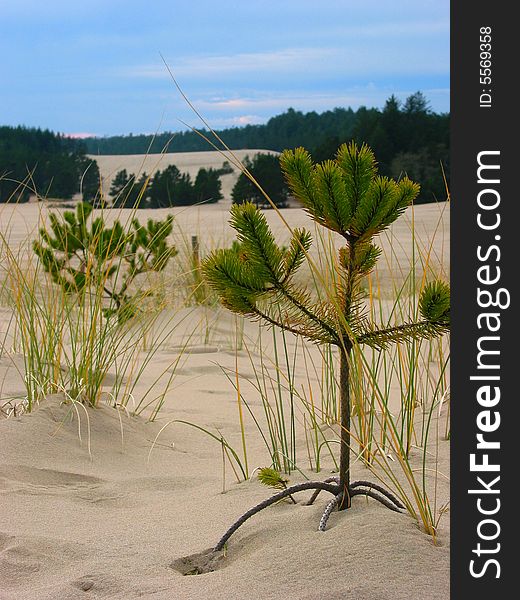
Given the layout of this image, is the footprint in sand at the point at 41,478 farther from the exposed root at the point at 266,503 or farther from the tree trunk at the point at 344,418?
Result: the tree trunk at the point at 344,418

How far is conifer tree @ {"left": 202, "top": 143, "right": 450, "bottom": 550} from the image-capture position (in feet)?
5.17

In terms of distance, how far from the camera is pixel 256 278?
164 cm

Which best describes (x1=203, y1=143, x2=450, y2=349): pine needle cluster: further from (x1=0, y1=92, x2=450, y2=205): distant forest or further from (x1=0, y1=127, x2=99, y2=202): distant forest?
(x1=0, y1=127, x2=99, y2=202): distant forest

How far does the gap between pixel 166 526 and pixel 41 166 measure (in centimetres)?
2569

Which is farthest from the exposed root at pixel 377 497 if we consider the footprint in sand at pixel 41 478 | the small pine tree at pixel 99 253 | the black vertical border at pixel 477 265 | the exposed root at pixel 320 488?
the small pine tree at pixel 99 253

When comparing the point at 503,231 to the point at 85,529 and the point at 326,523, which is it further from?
the point at 85,529

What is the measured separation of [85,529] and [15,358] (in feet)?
6.67

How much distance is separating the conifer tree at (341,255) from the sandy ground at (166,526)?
0.50 feet

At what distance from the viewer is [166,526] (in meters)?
2.04

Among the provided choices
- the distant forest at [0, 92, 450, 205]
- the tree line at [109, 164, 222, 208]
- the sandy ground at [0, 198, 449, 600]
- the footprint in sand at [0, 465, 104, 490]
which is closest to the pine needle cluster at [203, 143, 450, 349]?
the sandy ground at [0, 198, 449, 600]

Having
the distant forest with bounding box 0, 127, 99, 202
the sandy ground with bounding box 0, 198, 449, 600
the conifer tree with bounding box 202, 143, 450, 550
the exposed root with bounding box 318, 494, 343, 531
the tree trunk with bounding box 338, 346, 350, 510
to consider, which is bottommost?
the sandy ground with bounding box 0, 198, 449, 600

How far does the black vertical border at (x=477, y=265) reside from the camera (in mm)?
1228

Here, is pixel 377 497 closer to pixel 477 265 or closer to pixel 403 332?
pixel 403 332

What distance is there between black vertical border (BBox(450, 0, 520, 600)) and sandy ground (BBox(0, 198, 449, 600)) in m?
0.23
